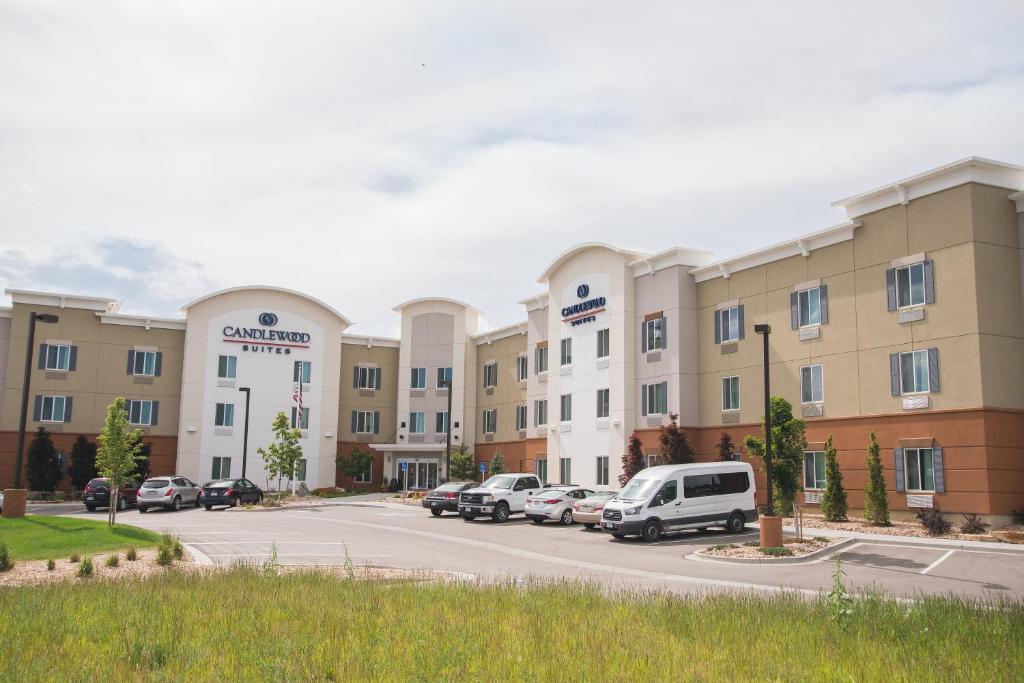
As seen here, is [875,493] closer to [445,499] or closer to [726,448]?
[726,448]

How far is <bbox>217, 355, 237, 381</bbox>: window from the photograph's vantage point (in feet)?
184

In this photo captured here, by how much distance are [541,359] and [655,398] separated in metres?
11.2

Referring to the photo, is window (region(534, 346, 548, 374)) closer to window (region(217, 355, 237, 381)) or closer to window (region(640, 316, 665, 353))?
window (region(640, 316, 665, 353))

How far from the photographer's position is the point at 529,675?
7.41 meters

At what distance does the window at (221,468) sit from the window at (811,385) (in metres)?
37.6

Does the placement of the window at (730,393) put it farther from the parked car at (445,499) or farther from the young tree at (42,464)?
the young tree at (42,464)

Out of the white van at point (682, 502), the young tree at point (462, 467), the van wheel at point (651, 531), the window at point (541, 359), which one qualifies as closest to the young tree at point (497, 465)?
the young tree at point (462, 467)

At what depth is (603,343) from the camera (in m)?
43.6

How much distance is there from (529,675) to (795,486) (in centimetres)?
1838

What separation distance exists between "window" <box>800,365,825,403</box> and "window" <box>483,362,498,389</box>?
27.7 m

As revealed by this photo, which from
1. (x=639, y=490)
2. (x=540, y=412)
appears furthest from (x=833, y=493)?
(x=540, y=412)

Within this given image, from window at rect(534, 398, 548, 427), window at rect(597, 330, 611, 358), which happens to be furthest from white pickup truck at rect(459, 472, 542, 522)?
window at rect(534, 398, 548, 427)

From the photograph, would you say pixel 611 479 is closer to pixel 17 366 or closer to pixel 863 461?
pixel 863 461

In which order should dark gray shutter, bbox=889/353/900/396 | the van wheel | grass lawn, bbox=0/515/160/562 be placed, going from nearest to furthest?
grass lawn, bbox=0/515/160/562
the van wheel
dark gray shutter, bbox=889/353/900/396
